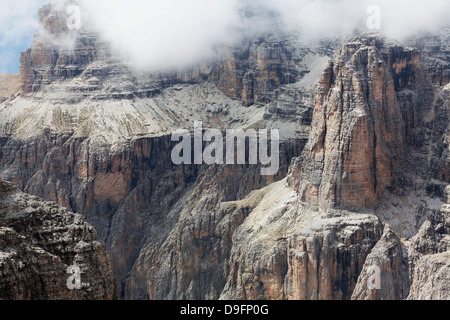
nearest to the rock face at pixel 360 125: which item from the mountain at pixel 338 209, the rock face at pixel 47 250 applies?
the mountain at pixel 338 209

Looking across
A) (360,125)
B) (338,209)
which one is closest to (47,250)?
(338,209)

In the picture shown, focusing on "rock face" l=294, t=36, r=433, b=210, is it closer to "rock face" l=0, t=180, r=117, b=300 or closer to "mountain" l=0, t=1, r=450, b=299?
"mountain" l=0, t=1, r=450, b=299

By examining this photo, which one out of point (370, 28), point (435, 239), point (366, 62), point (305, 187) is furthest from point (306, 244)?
point (370, 28)

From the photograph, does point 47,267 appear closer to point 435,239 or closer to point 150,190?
point 435,239

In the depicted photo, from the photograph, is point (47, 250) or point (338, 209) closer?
point (47, 250)

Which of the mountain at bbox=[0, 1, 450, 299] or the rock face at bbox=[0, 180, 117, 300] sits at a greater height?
the rock face at bbox=[0, 180, 117, 300]

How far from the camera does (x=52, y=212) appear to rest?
173 feet

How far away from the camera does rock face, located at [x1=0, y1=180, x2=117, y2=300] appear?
152ft

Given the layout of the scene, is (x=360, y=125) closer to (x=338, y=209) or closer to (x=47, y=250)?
(x=338, y=209)

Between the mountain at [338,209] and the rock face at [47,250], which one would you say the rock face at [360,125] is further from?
the rock face at [47,250]

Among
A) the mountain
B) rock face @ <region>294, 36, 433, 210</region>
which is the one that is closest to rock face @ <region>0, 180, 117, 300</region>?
the mountain

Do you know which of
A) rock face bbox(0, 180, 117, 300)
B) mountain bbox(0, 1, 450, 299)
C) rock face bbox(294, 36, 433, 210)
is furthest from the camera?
rock face bbox(294, 36, 433, 210)

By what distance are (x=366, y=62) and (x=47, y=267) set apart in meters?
88.6

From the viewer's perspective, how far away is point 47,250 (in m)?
50.7
